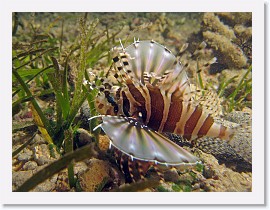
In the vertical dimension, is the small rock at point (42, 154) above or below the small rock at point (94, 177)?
above

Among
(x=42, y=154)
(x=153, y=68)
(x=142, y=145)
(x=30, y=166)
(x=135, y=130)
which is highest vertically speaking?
(x=153, y=68)

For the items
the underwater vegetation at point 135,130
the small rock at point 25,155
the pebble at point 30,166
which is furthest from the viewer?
the small rock at point 25,155

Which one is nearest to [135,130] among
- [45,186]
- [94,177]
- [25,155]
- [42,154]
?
[94,177]

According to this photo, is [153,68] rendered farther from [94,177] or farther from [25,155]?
[25,155]

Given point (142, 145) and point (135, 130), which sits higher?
point (135, 130)

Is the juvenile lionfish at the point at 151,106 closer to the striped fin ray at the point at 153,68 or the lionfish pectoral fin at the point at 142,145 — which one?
the striped fin ray at the point at 153,68

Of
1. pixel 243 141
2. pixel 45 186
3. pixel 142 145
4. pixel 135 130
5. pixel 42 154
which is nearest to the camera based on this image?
pixel 142 145

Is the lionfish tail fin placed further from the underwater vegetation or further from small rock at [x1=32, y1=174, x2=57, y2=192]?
small rock at [x1=32, y1=174, x2=57, y2=192]

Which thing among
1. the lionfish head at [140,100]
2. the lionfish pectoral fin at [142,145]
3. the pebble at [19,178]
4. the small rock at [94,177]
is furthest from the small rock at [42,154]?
the lionfish pectoral fin at [142,145]

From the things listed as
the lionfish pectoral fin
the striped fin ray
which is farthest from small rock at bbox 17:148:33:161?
the striped fin ray
